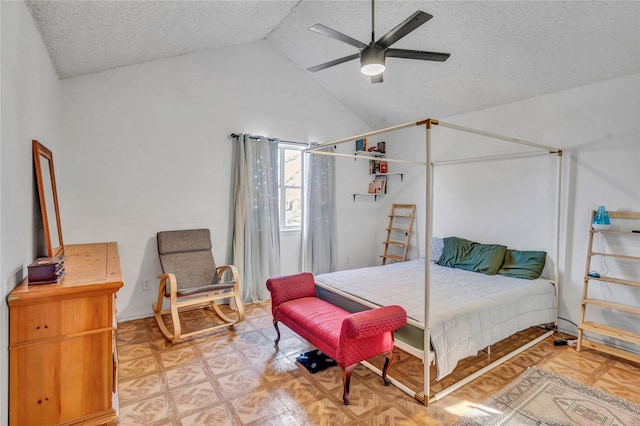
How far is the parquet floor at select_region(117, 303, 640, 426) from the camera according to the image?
6.66ft

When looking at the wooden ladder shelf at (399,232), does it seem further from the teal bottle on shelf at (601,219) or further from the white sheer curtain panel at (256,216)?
the teal bottle on shelf at (601,219)

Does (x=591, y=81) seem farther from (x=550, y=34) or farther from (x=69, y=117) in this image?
(x=69, y=117)

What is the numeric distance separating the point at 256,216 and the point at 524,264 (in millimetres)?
3241

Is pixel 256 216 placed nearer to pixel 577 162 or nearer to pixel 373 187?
pixel 373 187

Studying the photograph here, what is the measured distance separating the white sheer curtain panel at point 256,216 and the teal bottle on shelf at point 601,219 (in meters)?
3.50

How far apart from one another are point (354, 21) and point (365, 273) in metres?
2.76

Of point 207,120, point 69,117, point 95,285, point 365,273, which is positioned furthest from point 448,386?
point 69,117

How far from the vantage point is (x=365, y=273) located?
11.8 ft

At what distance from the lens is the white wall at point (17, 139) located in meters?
1.49

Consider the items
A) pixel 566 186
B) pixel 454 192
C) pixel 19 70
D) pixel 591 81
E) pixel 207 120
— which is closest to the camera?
pixel 19 70

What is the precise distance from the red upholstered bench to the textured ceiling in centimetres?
263

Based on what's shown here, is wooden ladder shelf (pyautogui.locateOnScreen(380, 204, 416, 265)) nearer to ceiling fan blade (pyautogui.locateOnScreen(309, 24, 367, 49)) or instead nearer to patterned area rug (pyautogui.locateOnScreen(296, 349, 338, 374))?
patterned area rug (pyautogui.locateOnScreen(296, 349, 338, 374))

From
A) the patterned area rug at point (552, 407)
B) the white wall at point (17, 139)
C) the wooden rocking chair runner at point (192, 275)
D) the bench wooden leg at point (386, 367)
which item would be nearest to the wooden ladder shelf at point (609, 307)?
the patterned area rug at point (552, 407)

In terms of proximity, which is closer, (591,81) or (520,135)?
(591,81)
